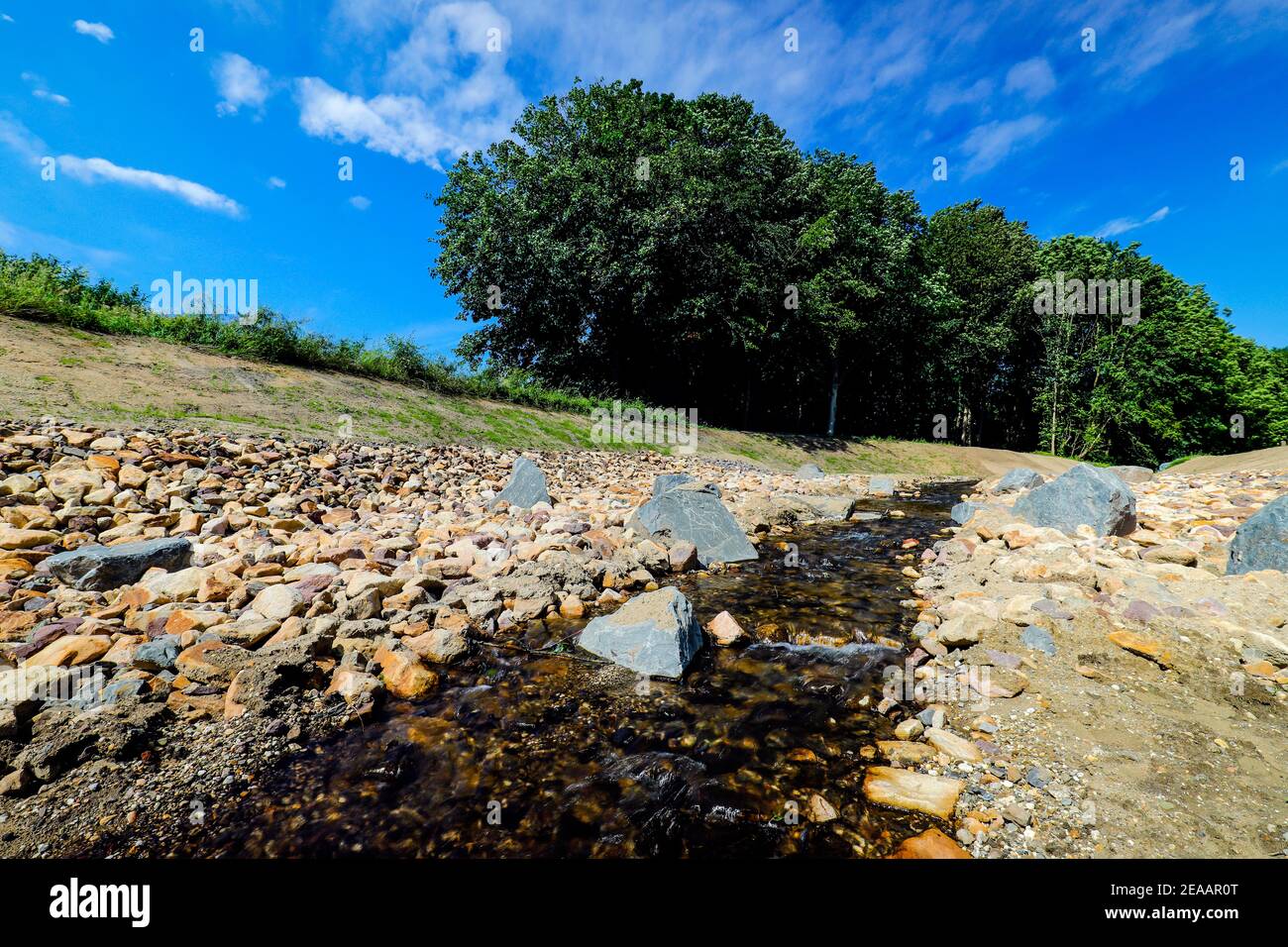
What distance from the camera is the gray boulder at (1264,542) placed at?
15.6 ft

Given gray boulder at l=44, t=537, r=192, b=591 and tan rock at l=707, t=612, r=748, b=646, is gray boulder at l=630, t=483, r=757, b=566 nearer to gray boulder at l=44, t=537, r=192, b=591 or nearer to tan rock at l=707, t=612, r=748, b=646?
tan rock at l=707, t=612, r=748, b=646

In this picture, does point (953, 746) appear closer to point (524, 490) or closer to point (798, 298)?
point (524, 490)

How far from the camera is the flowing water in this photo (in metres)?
2.61

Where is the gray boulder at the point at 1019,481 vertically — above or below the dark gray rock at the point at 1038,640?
above

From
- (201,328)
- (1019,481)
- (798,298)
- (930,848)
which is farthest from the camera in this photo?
(798,298)

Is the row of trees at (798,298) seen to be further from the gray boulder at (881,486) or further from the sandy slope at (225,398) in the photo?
the gray boulder at (881,486)

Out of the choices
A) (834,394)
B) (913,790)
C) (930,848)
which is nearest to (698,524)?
(913,790)

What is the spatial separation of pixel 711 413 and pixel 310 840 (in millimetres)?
34383

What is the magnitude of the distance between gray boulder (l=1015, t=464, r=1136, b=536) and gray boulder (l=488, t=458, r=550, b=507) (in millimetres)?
7982

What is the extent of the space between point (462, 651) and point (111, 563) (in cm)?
345

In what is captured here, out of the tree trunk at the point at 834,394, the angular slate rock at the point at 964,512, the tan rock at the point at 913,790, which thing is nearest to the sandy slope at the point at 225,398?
the angular slate rock at the point at 964,512

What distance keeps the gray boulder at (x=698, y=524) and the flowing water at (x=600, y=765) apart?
9.12ft

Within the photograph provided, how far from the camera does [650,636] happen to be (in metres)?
4.45

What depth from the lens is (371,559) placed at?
5758mm
